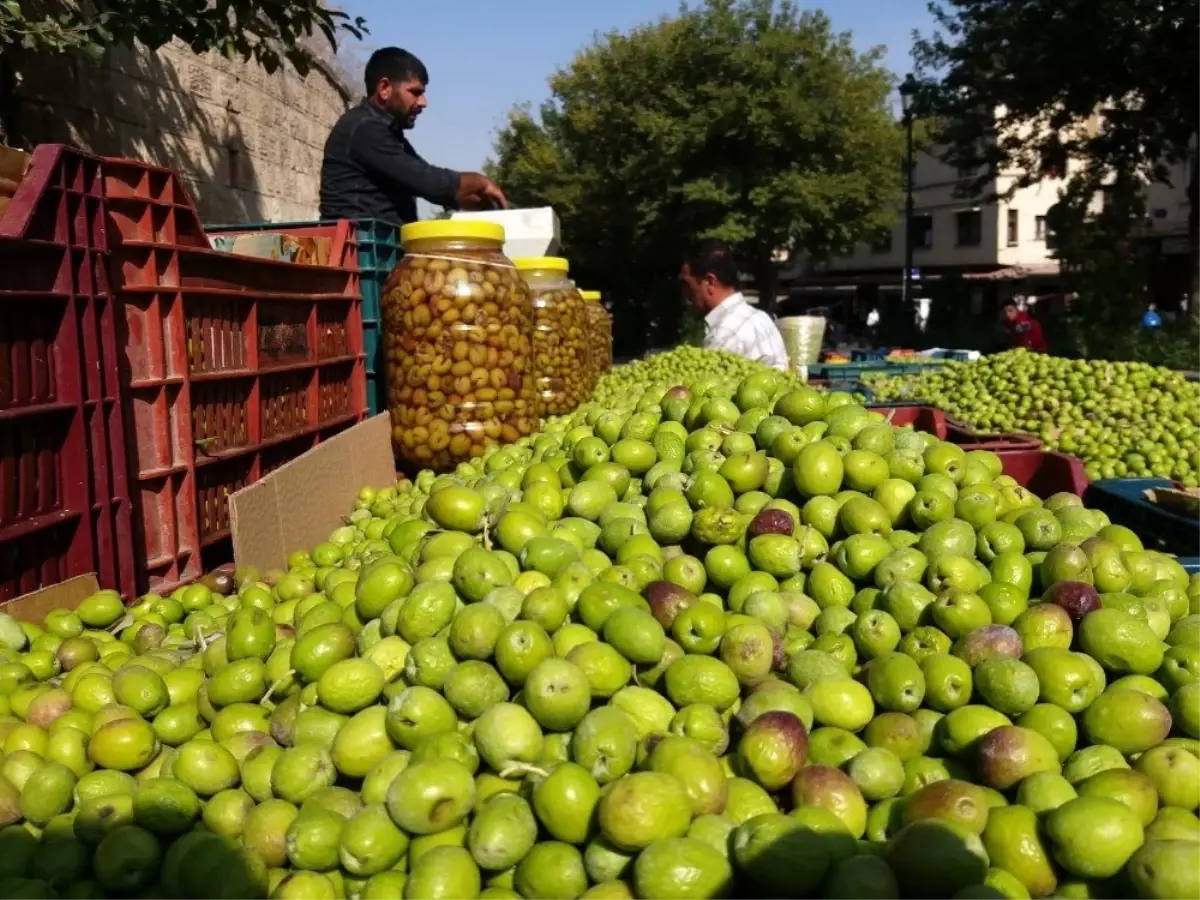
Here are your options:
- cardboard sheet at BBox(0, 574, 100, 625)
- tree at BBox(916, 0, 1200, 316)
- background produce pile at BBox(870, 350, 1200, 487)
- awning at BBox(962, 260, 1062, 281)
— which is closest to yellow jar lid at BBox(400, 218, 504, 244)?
cardboard sheet at BBox(0, 574, 100, 625)

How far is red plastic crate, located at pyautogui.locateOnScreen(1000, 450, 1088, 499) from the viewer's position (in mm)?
4293

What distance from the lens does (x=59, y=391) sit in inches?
125

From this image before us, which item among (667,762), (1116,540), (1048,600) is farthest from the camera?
(1116,540)

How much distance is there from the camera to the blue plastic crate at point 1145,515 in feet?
12.5

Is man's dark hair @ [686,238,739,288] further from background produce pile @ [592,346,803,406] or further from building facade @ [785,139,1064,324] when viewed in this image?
building facade @ [785,139,1064,324]

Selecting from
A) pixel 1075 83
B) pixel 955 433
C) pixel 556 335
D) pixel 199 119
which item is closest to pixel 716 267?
pixel 556 335

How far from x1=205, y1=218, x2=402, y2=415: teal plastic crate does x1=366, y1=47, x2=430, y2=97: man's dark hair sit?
98 cm

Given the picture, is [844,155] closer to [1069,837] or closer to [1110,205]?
[1110,205]

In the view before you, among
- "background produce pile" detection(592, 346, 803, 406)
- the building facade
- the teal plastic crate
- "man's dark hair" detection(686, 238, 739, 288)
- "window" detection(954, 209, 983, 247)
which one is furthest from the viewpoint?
"window" detection(954, 209, 983, 247)

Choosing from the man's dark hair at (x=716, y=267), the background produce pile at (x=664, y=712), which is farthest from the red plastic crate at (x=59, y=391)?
the man's dark hair at (x=716, y=267)

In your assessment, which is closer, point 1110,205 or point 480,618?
point 480,618

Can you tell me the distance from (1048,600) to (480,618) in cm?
147

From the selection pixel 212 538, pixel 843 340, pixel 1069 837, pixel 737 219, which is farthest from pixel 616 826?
pixel 843 340

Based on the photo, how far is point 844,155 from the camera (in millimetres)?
30266
